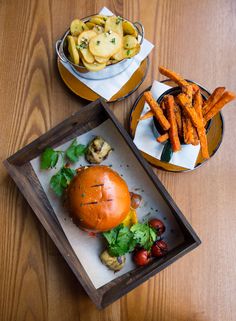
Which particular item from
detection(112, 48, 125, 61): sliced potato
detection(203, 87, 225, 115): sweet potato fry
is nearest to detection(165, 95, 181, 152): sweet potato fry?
detection(203, 87, 225, 115): sweet potato fry

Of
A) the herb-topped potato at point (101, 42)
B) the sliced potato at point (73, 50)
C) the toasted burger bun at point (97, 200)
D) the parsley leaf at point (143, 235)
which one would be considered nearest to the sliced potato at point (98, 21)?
the herb-topped potato at point (101, 42)

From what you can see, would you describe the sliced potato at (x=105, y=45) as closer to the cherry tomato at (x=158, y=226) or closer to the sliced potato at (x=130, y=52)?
the sliced potato at (x=130, y=52)

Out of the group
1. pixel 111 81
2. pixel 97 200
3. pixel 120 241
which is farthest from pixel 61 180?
pixel 111 81

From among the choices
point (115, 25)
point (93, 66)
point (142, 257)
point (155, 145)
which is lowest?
point (142, 257)

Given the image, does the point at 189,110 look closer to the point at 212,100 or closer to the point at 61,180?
the point at 212,100

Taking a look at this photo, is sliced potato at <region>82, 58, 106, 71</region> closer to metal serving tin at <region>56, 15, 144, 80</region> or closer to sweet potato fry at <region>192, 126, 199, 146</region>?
metal serving tin at <region>56, 15, 144, 80</region>
